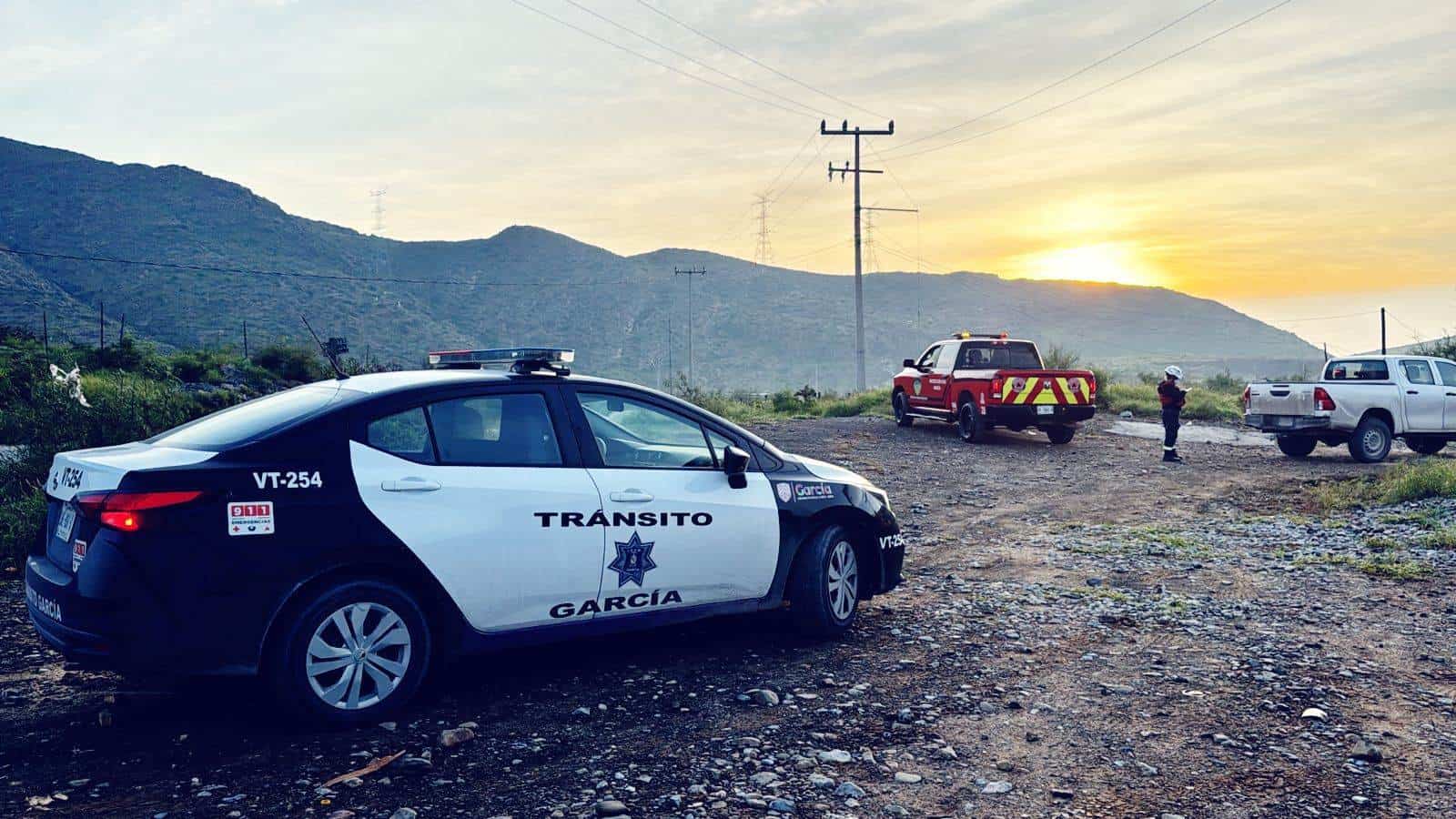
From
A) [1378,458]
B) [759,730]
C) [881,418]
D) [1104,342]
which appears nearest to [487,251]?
[1104,342]

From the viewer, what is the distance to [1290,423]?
17.2 m

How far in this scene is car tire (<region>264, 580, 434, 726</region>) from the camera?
4629 millimetres

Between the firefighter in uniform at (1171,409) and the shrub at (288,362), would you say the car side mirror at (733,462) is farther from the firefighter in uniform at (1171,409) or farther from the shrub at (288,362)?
the shrub at (288,362)

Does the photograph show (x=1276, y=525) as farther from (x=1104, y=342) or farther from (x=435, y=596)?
(x=1104, y=342)

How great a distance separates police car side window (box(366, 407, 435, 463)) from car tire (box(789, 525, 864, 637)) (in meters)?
2.35

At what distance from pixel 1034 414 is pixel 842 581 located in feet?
45.0

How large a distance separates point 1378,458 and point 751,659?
15132 millimetres

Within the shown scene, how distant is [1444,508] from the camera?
11.2 meters

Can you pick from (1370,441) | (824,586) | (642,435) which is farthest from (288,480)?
(1370,441)

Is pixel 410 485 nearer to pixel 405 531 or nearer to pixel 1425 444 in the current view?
pixel 405 531

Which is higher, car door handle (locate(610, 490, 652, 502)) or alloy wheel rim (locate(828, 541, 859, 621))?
car door handle (locate(610, 490, 652, 502))

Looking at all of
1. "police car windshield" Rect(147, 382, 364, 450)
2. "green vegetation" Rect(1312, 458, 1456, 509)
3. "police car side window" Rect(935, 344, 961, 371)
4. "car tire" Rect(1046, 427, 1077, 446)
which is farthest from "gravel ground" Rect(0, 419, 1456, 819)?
"police car side window" Rect(935, 344, 961, 371)

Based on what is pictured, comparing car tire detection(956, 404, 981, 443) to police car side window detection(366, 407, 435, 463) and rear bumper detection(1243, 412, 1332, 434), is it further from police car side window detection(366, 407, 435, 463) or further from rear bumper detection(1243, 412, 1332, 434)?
police car side window detection(366, 407, 435, 463)

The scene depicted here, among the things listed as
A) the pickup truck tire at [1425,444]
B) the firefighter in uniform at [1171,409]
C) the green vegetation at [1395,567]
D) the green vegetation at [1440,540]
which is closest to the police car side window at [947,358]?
the firefighter in uniform at [1171,409]
